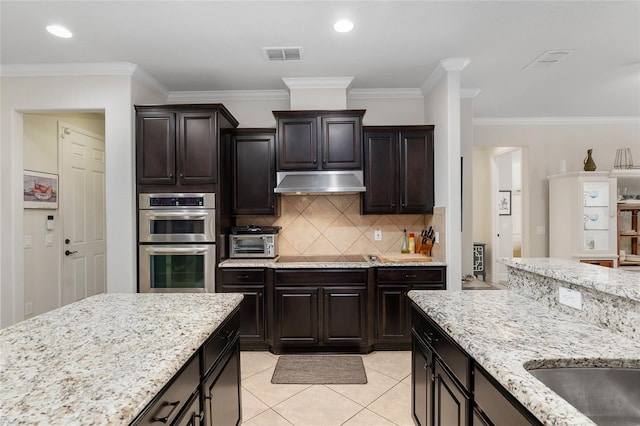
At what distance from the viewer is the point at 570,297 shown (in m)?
1.48

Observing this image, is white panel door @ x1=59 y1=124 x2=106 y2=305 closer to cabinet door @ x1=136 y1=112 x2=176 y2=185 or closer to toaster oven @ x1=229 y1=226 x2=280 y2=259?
cabinet door @ x1=136 y1=112 x2=176 y2=185

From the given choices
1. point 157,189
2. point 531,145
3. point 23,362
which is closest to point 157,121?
point 157,189

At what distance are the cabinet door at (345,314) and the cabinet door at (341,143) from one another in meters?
1.28

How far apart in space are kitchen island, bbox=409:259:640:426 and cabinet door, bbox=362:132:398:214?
1749 millimetres

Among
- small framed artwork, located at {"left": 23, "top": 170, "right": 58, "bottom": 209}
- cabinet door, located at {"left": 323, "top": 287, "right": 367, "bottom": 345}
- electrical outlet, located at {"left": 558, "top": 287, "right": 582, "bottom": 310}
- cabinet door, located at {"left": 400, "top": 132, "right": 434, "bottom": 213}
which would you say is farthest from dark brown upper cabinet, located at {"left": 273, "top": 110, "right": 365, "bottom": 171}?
small framed artwork, located at {"left": 23, "top": 170, "right": 58, "bottom": 209}

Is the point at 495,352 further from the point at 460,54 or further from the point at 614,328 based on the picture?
the point at 460,54

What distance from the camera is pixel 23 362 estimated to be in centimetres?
104

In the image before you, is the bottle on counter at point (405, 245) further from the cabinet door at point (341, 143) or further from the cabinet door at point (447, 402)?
the cabinet door at point (447, 402)

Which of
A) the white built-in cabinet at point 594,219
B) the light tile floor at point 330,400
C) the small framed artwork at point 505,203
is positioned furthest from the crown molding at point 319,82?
the small framed artwork at point 505,203

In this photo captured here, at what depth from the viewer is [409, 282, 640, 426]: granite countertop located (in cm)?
84

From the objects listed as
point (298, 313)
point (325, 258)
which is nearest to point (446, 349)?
point (298, 313)

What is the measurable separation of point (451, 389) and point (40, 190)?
4.41m

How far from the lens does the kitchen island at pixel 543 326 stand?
0.92 meters

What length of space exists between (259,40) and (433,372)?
2.74 metres
